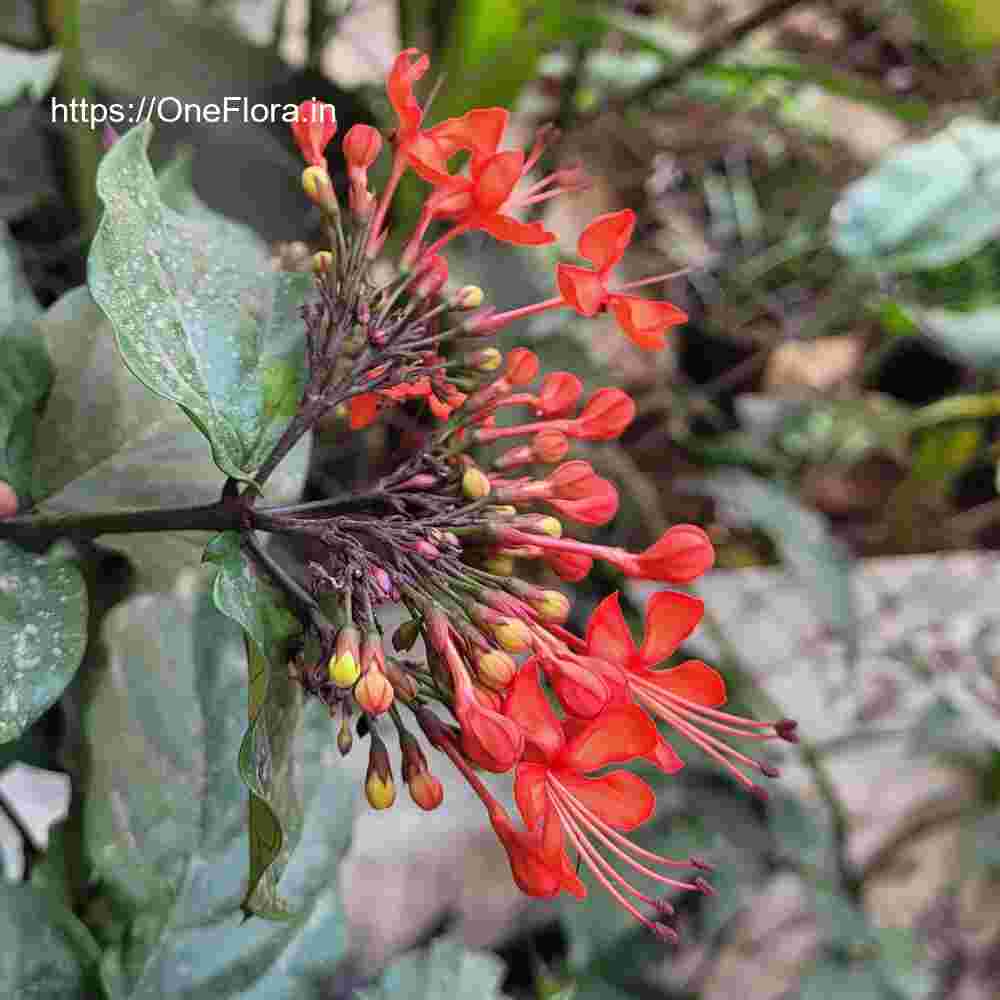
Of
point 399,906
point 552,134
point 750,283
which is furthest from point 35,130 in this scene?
point 750,283

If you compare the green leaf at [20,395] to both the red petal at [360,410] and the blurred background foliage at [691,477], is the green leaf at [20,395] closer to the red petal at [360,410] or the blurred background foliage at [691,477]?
the blurred background foliage at [691,477]

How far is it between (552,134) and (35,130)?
0.47 metres

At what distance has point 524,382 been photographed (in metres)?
0.35

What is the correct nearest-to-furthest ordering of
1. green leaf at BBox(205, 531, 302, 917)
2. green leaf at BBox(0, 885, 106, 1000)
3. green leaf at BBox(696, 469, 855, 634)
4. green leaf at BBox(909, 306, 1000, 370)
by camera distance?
1. green leaf at BBox(205, 531, 302, 917)
2. green leaf at BBox(0, 885, 106, 1000)
3. green leaf at BBox(909, 306, 1000, 370)
4. green leaf at BBox(696, 469, 855, 634)

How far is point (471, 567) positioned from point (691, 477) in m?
0.88

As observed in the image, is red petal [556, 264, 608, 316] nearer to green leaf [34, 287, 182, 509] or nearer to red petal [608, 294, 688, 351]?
red petal [608, 294, 688, 351]

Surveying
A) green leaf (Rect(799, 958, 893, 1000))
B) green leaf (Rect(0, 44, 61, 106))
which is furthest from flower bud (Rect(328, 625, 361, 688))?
green leaf (Rect(799, 958, 893, 1000))

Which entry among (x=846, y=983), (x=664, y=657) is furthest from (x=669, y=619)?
(x=846, y=983)

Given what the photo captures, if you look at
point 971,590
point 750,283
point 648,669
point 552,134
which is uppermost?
point 552,134

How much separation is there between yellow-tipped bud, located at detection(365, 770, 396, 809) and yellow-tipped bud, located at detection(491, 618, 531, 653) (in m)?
0.06

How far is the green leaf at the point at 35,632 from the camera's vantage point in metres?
0.28

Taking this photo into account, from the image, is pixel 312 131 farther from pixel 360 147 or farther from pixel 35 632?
pixel 35 632

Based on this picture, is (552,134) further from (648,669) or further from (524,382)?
(648,669)

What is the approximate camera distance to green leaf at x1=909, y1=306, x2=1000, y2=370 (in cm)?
84
